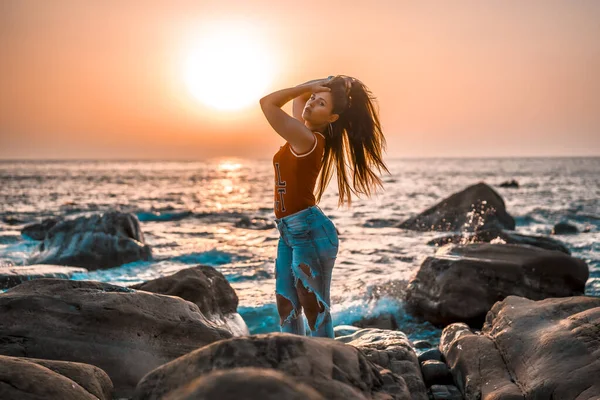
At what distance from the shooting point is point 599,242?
578 inches

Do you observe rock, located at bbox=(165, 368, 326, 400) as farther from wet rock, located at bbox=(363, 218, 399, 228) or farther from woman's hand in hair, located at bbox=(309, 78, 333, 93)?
wet rock, located at bbox=(363, 218, 399, 228)

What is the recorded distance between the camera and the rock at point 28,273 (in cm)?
849

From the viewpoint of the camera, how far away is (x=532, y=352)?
4238mm

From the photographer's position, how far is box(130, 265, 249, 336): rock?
19.4 feet

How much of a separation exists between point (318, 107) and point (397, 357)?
2.18 meters

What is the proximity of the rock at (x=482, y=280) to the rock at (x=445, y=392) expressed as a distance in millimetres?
2579

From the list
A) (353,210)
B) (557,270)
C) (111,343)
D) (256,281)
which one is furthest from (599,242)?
(111,343)

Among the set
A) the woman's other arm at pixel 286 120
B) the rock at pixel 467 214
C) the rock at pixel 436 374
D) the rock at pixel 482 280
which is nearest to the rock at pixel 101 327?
the woman's other arm at pixel 286 120

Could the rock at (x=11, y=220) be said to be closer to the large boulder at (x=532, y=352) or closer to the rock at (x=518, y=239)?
the rock at (x=518, y=239)

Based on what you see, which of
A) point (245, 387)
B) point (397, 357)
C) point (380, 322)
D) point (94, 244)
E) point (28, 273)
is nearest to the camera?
point (245, 387)

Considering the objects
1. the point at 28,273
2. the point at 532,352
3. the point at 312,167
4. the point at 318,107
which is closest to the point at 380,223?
the point at 28,273

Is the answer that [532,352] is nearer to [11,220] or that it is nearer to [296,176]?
[296,176]

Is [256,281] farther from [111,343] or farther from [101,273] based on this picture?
[111,343]

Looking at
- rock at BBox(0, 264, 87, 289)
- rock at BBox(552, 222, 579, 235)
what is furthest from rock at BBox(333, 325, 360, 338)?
rock at BBox(552, 222, 579, 235)
